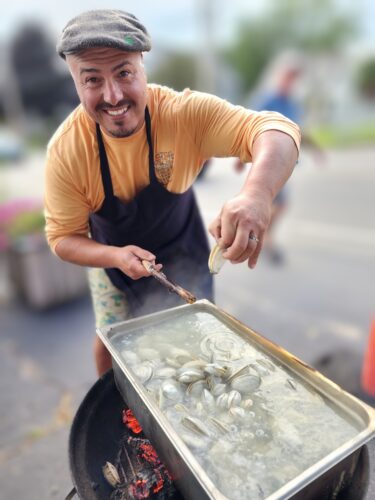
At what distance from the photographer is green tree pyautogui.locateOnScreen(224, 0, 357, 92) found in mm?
23156

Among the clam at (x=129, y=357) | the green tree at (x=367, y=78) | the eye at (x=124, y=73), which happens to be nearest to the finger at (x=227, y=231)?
the clam at (x=129, y=357)

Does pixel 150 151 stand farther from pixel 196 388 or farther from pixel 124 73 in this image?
pixel 196 388

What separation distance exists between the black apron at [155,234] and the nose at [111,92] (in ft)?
0.67

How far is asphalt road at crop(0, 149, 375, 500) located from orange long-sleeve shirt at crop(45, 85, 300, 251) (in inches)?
15.6

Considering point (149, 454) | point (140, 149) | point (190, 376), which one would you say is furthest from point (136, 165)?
point (149, 454)

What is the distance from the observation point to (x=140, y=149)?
151 cm

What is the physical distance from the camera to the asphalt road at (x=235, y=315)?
7.75 feet

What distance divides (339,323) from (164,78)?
84.4 feet

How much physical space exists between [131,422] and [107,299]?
65 centimetres

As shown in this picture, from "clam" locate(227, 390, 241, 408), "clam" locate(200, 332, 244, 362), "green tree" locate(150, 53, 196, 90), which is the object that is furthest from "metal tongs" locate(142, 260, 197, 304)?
"green tree" locate(150, 53, 196, 90)

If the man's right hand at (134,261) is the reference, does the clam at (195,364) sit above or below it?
below

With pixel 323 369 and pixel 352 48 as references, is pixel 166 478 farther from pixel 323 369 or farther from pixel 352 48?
pixel 352 48

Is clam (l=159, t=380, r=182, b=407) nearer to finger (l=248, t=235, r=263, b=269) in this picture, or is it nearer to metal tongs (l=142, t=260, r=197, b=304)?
metal tongs (l=142, t=260, r=197, b=304)

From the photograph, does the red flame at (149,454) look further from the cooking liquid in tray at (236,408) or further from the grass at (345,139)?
the grass at (345,139)
